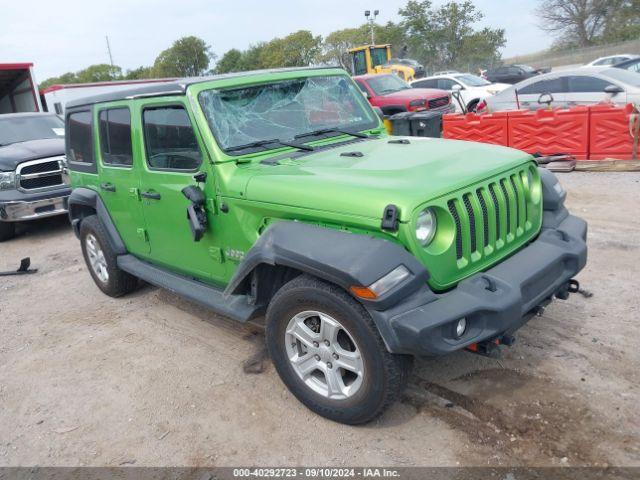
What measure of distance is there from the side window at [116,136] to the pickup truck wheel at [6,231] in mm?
4846

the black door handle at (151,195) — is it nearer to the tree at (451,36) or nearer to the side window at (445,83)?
the side window at (445,83)

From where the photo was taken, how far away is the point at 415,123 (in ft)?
32.8

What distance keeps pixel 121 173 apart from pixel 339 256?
8.78 feet

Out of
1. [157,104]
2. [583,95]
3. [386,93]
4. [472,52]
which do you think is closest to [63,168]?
[157,104]

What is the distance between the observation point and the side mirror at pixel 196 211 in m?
3.71

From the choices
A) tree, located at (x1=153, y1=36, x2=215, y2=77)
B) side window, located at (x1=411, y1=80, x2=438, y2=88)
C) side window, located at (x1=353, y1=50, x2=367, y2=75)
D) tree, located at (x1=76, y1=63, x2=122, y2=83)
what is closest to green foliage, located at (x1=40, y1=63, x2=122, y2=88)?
tree, located at (x1=76, y1=63, x2=122, y2=83)

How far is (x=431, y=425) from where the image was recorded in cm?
318

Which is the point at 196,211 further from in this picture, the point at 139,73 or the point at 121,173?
the point at 139,73

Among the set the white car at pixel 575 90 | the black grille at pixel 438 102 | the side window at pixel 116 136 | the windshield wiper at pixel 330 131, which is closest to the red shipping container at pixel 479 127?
the white car at pixel 575 90

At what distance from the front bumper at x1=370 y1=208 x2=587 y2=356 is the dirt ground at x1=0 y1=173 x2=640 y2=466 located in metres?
0.61

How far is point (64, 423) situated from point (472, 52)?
5316cm

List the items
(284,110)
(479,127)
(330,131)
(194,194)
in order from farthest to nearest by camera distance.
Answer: (479,127) → (330,131) → (284,110) → (194,194)

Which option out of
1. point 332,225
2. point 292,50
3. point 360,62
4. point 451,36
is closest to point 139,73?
point 292,50

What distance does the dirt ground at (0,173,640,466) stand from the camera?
3012 millimetres
